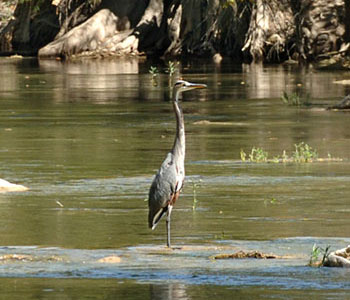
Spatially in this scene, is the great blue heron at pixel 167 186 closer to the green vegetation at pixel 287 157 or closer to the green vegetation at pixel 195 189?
the green vegetation at pixel 195 189

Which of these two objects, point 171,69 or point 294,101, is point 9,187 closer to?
Answer: point 294,101

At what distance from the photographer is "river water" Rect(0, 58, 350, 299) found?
8.67m

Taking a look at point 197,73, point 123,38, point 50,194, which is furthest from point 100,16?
point 50,194

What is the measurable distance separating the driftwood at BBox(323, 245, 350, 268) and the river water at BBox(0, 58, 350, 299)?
104 millimetres

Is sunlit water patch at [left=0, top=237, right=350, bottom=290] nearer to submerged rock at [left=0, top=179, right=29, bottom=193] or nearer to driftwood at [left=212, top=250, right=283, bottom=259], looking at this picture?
driftwood at [left=212, top=250, right=283, bottom=259]

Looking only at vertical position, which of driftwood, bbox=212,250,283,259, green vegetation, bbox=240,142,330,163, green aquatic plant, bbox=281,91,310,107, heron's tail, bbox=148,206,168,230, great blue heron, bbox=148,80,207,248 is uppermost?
great blue heron, bbox=148,80,207,248

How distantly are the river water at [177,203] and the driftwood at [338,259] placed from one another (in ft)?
0.34

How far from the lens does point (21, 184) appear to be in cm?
1430

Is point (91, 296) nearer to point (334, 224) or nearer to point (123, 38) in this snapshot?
point (334, 224)

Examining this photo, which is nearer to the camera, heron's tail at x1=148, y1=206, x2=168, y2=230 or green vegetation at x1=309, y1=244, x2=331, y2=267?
green vegetation at x1=309, y1=244, x2=331, y2=267

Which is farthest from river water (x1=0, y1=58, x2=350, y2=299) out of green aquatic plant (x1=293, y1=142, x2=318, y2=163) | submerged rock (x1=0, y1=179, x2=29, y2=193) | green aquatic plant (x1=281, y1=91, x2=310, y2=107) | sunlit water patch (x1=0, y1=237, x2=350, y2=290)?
green aquatic plant (x1=281, y1=91, x2=310, y2=107)

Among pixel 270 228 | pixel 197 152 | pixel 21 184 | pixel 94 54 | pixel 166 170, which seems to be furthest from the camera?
pixel 94 54

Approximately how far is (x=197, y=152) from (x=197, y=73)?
24.8 metres

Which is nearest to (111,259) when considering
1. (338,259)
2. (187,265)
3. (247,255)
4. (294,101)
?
(187,265)
